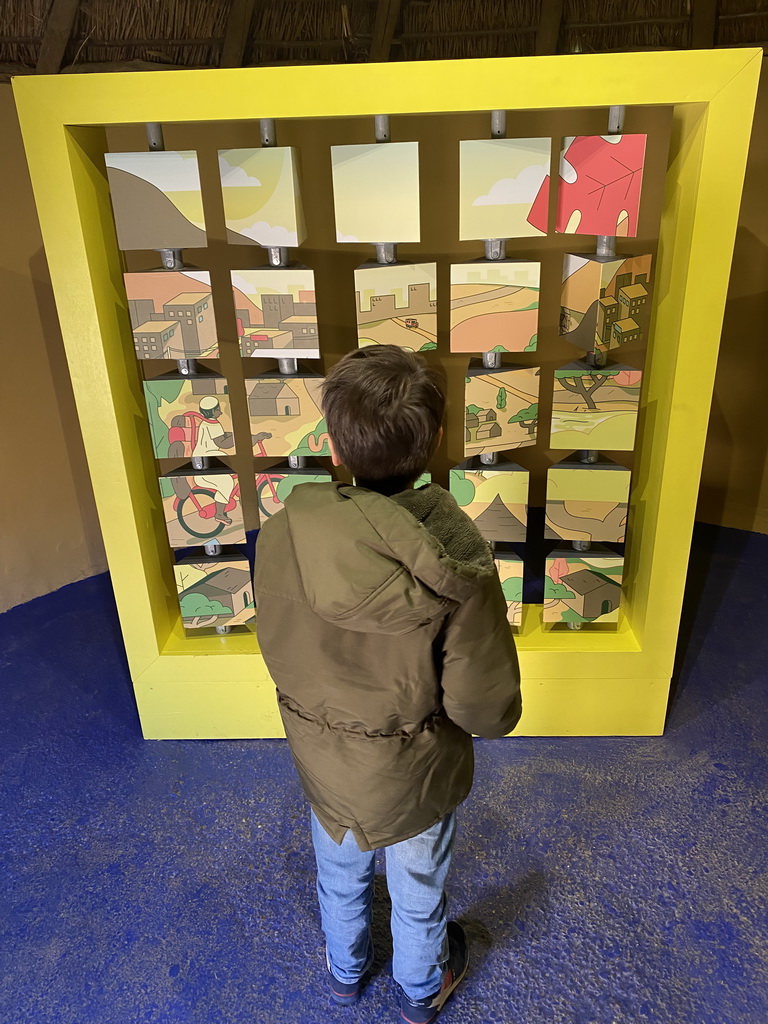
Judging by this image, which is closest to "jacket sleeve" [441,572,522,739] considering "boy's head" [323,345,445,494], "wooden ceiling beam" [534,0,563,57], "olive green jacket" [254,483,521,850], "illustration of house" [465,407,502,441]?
"olive green jacket" [254,483,521,850]

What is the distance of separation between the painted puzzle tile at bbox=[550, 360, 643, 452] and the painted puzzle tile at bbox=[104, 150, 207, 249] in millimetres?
871

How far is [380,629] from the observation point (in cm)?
99

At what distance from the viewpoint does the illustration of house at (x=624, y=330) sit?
172cm

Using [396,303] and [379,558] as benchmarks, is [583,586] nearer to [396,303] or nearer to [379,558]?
[396,303]

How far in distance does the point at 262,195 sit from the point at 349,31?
1.36m

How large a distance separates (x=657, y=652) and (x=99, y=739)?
1489mm

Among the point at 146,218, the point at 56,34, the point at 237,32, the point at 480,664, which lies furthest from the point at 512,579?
the point at 56,34

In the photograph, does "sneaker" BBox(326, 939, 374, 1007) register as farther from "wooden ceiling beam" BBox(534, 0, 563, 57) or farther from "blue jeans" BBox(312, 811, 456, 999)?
"wooden ceiling beam" BBox(534, 0, 563, 57)

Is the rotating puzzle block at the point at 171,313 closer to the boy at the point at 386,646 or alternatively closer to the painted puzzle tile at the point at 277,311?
the painted puzzle tile at the point at 277,311

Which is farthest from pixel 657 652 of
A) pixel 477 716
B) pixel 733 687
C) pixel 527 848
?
pixel 477 716

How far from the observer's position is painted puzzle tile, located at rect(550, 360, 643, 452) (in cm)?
178

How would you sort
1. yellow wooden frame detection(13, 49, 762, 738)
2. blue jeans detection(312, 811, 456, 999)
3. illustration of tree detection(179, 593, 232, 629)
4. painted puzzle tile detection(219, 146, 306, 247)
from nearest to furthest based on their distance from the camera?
blue jeans detection(312, 811, 456, 999)
yellow wooden frame detection(13, 49, 762, 738)
painted puzzle tile detection(219, 146, 306, 247)
illustration of tree detection(179, 593, 232, 629)

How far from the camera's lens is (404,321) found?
5.67 ft

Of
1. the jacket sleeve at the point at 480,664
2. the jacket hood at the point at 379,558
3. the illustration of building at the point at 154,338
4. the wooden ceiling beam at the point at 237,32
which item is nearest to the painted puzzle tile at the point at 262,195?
the illustration of building at the point at 154,338
